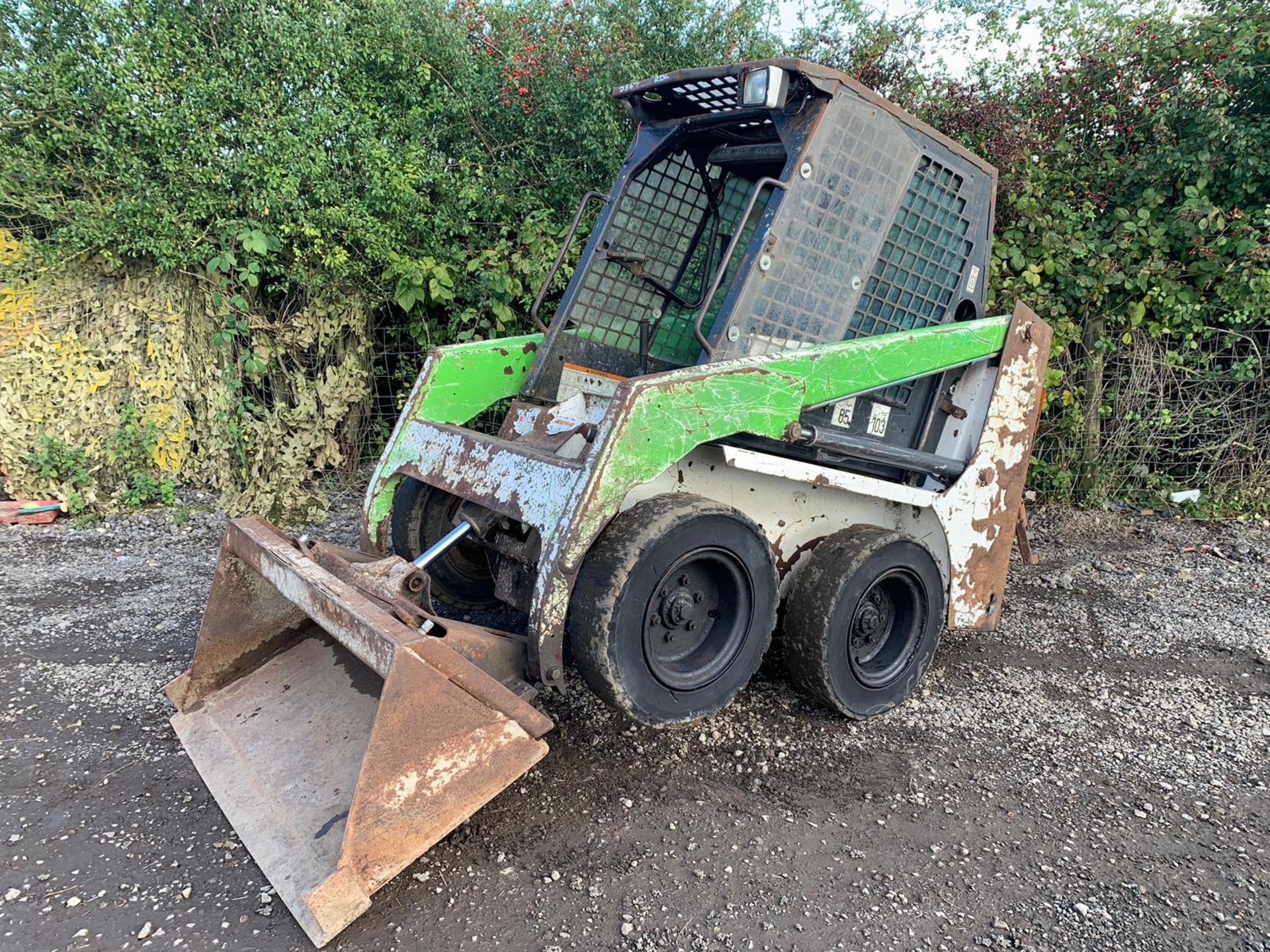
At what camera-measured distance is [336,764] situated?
2.50m

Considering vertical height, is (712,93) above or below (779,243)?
above

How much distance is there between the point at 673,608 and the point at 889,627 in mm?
1145

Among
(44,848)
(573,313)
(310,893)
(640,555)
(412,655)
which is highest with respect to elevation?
(573,313)

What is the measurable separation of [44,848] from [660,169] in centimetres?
335

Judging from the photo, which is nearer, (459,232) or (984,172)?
(984,172)

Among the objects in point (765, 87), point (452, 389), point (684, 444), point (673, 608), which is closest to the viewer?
point (684, 444)

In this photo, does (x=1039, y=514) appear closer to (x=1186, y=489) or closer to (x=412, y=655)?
(x=1186, y=489)

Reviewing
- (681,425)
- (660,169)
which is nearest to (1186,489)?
(660,169)

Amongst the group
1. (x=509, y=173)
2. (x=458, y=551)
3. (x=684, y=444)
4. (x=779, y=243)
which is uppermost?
(x=509, y=173)

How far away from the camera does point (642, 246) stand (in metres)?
3.87

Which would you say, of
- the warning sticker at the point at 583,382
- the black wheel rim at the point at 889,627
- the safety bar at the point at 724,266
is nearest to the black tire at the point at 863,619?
the black wheel rim at the point at 889,627

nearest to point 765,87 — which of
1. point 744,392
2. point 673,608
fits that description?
point 744,392

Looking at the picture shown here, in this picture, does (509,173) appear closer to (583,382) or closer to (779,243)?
(583,382)

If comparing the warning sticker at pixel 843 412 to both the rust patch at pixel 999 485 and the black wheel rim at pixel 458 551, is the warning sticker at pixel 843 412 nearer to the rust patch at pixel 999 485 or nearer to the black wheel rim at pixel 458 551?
the rust patch at pixel 999 485
